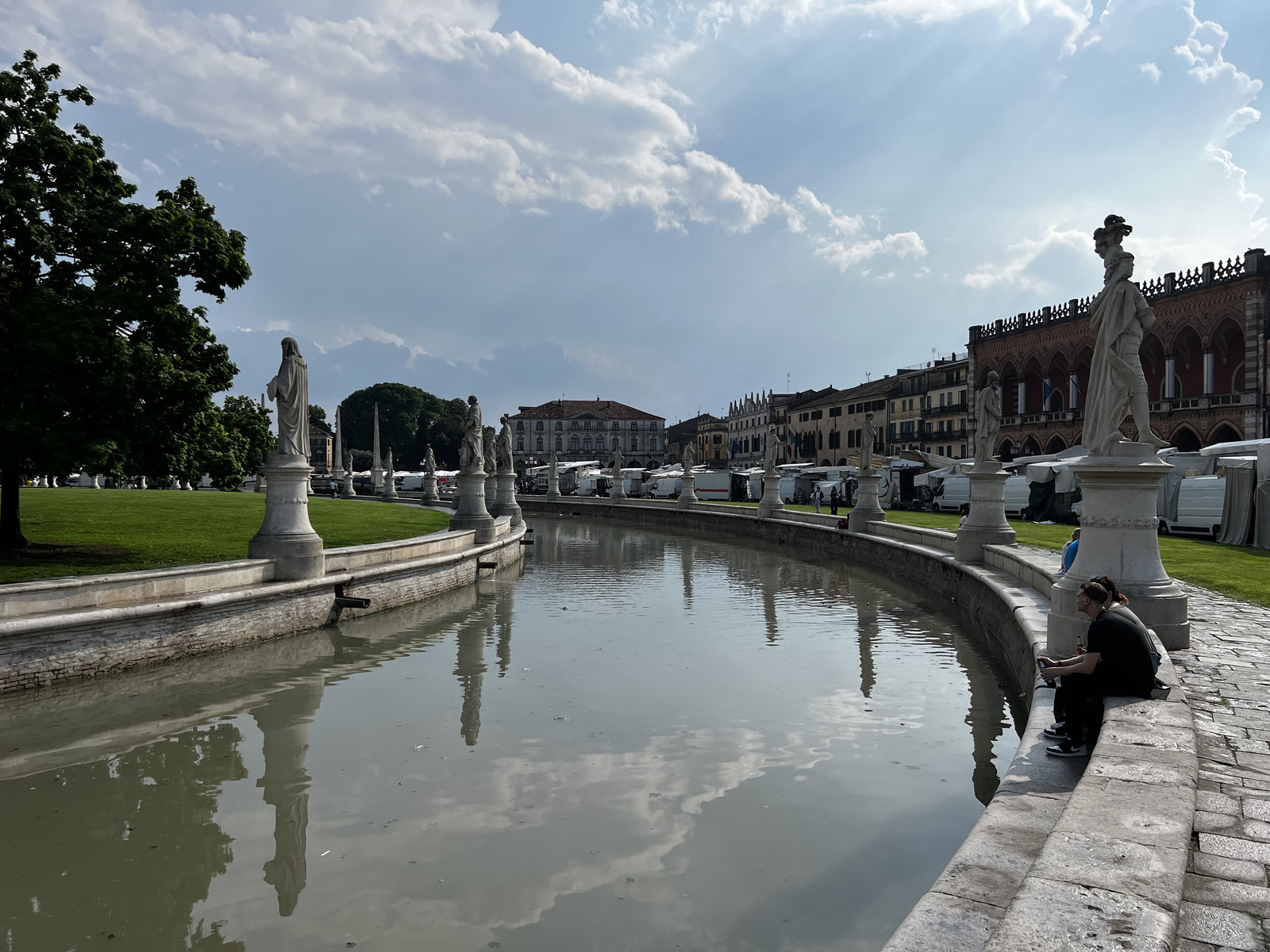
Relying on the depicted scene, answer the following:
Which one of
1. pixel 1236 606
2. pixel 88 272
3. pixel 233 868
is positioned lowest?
pixel 233 868

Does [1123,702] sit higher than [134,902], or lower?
higher

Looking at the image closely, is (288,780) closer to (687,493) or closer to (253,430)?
(253,430)

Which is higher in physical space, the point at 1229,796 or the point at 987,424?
the point at 987,424

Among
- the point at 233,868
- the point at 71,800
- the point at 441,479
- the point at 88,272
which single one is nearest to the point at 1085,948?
the point at 233,868

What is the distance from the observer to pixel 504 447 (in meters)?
29.5

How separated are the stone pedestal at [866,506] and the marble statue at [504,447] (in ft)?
38.1

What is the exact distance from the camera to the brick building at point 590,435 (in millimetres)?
132000

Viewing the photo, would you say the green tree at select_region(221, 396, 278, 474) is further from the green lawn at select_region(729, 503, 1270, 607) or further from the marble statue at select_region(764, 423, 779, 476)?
the green lawn at select_region(729, 503, 1270, 607)

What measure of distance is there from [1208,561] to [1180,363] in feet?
108

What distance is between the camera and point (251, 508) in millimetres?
26594

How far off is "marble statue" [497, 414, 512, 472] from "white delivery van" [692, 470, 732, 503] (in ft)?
84.8

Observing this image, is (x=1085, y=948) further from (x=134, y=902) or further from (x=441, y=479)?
(x=441, y=479)

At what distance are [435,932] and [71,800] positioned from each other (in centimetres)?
369

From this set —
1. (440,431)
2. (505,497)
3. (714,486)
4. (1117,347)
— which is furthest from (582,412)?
(1117,347)
